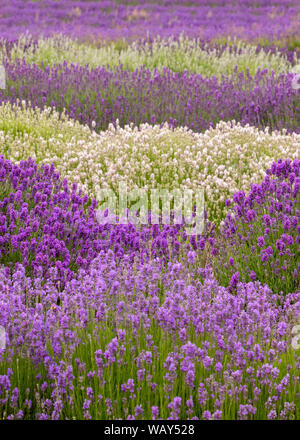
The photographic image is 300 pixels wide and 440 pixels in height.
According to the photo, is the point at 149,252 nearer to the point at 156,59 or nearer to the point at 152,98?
the point at 152,98

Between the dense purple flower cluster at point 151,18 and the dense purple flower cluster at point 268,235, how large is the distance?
11.1 metres

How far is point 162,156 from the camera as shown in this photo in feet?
19.5

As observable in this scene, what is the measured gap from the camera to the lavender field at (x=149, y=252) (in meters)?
2.39

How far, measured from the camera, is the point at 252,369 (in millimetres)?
2373

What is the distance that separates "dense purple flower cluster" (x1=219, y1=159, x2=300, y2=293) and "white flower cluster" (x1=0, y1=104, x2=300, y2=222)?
86cm

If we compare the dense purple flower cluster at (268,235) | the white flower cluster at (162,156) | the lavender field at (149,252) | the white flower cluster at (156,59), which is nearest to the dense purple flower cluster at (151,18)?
the white flower cluster at (156,59)

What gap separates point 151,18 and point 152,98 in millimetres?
11076

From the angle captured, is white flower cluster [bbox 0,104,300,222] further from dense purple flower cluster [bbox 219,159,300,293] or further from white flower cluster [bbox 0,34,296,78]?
white flower cluster [bbox 0,34,296,78]

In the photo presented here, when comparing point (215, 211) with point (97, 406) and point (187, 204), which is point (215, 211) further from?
point (97, 406)

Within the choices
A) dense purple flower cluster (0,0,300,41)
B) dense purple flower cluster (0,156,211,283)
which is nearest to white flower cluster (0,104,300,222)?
dense purple flower cluster (0,156,211,283)

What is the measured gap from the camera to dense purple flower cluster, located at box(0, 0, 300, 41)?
16156 mm

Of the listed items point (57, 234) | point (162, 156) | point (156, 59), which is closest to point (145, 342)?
point (57, 234)

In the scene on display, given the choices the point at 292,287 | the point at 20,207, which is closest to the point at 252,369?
the point at 292,287

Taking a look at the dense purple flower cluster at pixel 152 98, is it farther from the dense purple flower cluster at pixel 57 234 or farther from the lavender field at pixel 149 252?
the dense purple flower cluster at pixel 57 234
